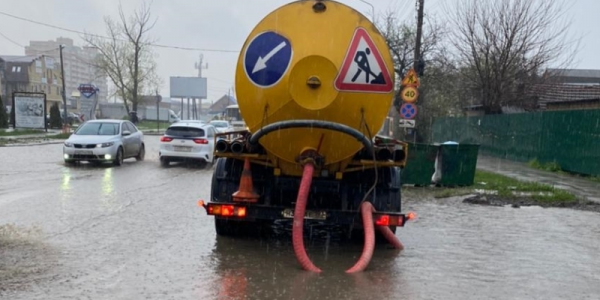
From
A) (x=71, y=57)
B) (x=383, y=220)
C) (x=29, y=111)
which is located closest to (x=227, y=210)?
(x=383, y=220)

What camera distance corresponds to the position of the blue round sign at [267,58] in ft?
22.1

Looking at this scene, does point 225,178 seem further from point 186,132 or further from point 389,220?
point 186,132

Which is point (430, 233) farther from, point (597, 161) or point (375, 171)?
point (597, 161)

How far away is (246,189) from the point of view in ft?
24.6

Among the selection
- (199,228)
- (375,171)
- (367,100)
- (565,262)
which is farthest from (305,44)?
(565,262)

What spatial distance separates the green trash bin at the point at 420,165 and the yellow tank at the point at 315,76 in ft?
26.0

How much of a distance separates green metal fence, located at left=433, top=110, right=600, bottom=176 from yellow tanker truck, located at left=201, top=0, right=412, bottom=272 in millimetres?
12644

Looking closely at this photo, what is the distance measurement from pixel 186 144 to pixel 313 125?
13862 millimetres

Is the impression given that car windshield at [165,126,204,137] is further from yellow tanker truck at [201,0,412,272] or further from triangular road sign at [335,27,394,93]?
triangular road sign at [335,27,394,93]

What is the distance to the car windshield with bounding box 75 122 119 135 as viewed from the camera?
1948 centimetres

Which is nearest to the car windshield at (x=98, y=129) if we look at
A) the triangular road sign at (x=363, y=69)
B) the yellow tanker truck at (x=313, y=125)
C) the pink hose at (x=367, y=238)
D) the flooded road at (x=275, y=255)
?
the flooded road at (x=275, y=255)

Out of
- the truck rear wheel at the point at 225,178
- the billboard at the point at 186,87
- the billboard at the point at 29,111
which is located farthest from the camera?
the billboard at the point at 186,87

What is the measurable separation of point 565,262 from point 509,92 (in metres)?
26.4

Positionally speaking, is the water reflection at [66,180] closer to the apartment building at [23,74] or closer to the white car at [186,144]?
the white car at [186,144]
